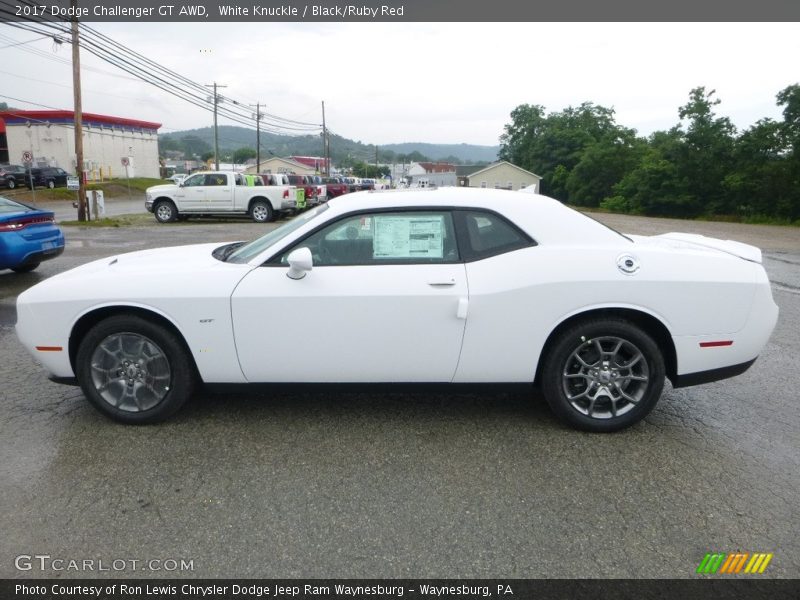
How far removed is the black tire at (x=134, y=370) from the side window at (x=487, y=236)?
6.28ft

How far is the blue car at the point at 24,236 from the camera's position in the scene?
8430 millimetres

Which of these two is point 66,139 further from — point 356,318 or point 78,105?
point 356,318

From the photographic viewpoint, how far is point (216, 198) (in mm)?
21844

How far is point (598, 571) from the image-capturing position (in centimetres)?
240

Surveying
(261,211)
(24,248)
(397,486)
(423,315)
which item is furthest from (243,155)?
(397,486)

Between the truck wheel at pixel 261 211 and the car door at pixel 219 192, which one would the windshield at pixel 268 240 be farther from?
the car door at pixel 219 192

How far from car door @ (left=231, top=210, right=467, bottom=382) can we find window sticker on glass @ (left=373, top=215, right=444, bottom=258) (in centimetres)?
1

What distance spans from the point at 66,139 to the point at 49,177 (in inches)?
608

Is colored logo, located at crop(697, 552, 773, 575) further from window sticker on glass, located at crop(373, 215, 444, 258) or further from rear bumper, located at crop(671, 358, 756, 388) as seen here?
window sticker on glass, located at crop(373, 215, 444, 258)

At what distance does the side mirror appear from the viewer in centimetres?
341

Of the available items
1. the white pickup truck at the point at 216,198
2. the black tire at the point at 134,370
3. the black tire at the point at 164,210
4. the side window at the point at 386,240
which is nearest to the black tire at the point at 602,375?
the side window at the point at 386,240

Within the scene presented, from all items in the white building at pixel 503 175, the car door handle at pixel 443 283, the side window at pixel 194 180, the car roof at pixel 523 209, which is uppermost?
the white building at pixel 503 175
